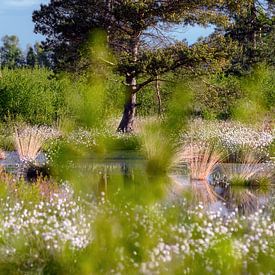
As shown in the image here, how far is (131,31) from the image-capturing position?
924 inches

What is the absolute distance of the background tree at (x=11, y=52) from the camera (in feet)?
285

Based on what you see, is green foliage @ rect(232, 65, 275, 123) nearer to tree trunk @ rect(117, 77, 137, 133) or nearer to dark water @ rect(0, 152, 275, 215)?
dark water @ rect(0, 152, 275, 215)

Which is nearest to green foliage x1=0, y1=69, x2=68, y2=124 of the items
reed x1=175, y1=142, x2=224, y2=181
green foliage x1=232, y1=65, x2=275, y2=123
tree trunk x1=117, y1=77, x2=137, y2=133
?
tree trunk x1=117, y1=77, x2=137, y2=133

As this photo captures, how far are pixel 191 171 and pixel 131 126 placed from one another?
11.9 metres

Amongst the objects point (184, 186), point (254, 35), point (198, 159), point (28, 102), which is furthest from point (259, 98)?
point (254, 35)

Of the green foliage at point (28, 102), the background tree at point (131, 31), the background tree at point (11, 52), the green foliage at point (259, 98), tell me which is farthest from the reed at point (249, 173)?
the background tree at point (11, 52)

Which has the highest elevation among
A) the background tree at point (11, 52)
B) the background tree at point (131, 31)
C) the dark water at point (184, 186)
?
the background tree at point (11, 52)

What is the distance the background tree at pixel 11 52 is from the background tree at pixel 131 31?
190ft

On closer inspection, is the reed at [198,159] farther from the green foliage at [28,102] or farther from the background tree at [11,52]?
the background tree at [11,52]

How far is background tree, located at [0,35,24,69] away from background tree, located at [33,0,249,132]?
5797 cm

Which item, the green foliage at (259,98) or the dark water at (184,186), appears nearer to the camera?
the dark water at (184,186)

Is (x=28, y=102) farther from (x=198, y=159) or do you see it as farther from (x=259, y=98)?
(x=198, y=159)

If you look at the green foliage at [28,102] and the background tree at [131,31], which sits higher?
the background tree at [131,31]

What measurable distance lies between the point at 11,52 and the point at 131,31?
72.0 metres
